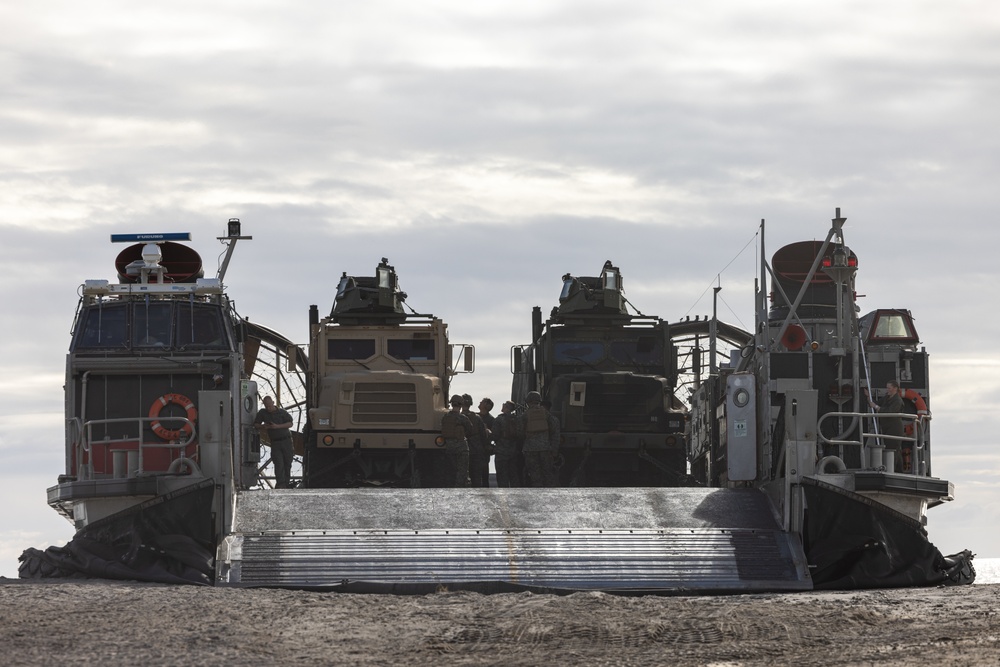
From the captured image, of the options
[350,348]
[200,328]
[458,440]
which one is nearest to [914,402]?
[458,440]

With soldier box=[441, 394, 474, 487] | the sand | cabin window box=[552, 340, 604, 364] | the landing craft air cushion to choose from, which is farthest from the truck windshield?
the sand

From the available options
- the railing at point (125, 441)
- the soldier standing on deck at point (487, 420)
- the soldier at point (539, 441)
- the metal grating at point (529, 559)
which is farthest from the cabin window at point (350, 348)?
the metal grating at point (529, 559)

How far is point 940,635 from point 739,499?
6.05 m

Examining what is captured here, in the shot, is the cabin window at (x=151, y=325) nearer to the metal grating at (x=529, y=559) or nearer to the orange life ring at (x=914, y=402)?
the metal grating at (x=529, y=559)

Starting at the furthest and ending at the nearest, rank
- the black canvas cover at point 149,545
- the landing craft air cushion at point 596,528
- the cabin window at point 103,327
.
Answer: the cabin window at point 103,327
the black canvas cover at point 149,545
the landing craft air cushion at point 596,528

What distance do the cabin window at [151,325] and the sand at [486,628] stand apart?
20.8ft

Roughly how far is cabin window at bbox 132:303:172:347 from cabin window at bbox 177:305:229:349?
0.54ft

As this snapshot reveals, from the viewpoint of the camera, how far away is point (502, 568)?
14.9 meters

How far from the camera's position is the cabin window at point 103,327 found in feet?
65.9

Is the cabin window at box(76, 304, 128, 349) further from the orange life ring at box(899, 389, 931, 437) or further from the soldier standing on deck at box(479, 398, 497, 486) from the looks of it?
the orange life ring at box(899, 389, 931, 437)

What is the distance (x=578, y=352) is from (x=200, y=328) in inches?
272

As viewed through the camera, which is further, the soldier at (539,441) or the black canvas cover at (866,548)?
the soldier at (539,441)

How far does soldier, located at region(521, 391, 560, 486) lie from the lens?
21141 millimetres

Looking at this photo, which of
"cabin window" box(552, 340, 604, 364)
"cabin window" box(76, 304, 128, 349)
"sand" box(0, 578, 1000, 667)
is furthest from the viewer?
"cabin window" box(552, 340, 604, 364)
